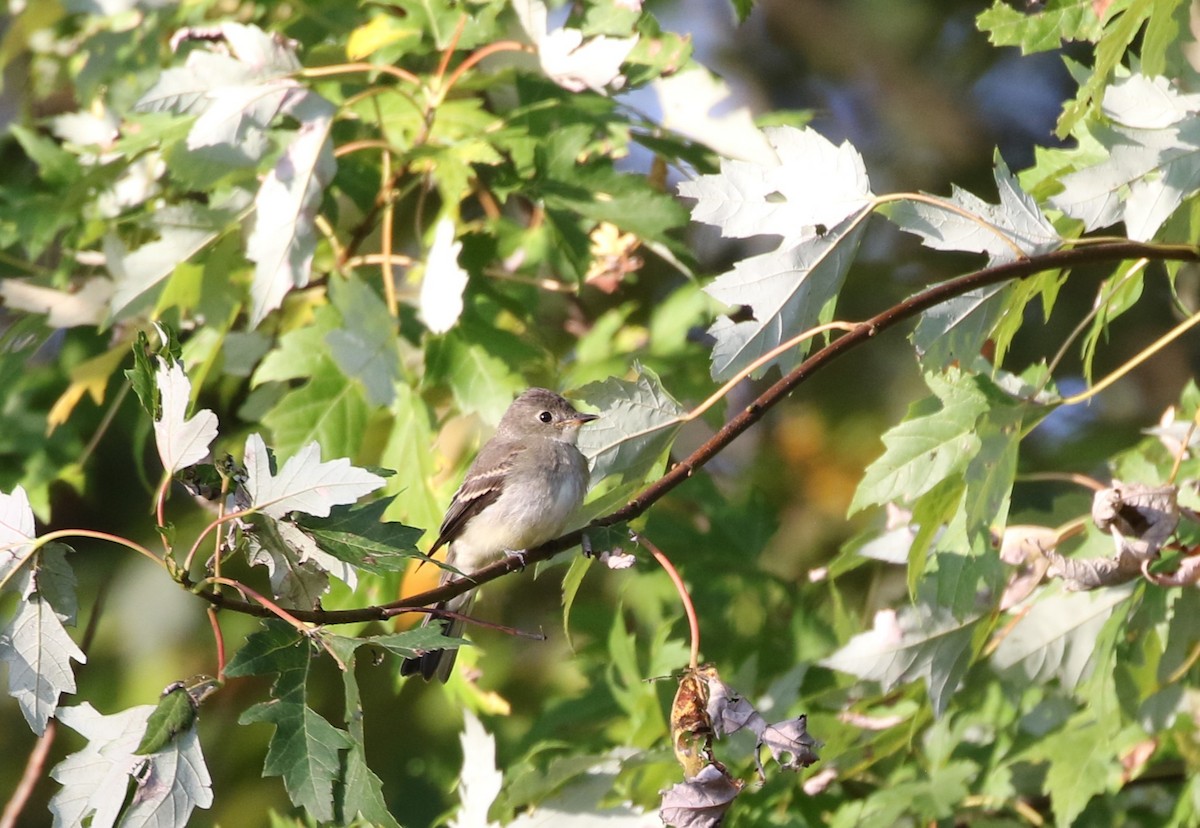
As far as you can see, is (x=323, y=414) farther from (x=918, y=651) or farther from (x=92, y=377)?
(x=918, y=651)

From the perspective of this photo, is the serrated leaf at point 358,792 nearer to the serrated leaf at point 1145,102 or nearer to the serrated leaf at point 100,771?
the serrated leaf at point 100,771

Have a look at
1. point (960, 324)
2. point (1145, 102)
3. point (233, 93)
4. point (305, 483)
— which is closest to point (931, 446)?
point (960, 324)

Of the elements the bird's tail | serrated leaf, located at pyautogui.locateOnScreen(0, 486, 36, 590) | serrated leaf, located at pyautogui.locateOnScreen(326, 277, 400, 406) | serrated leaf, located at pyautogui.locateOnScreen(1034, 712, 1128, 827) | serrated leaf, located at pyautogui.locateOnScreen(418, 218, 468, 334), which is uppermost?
serrated leaf, located at pyautogui.locateOnScreen(0, 486, 36, 590)

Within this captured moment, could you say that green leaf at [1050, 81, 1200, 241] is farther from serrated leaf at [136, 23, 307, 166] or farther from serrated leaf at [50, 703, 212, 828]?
serrated leaf at [136, 23, 307, 166]

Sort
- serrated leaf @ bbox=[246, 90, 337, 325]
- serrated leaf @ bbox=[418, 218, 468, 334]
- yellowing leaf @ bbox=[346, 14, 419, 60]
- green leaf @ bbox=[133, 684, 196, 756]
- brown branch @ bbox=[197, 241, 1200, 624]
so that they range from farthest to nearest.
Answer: yellowing leaf @ bbox=[346, 14, 419, 60], serrated leaf @ bbox=[418, 218, 468, 334], serrated leaf @ bbox=[246, 90, 337, 325], brown branch @ bbox=[197, 241, 1200, 624], green leaf @ bbox=[133, 684, 196, 756]

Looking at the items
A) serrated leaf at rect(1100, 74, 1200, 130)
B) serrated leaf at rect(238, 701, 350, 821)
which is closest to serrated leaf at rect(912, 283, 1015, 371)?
serrated leaf at rect(1100, 74, 1200, 130)

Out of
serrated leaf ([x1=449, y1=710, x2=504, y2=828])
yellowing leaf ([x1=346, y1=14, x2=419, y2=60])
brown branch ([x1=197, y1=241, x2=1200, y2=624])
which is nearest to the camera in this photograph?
brown branch ([x1=197, y1=241, x2=1200, y2=624])

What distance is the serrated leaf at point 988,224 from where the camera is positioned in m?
2.23

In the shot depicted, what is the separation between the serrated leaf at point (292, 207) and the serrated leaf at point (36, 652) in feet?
3.88

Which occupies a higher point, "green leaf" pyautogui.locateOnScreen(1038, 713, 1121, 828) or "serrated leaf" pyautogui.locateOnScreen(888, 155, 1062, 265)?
"serrated leaf" pyautogui.locateOnScreen(888, 155, 1062, 265)

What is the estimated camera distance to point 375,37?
3592mm

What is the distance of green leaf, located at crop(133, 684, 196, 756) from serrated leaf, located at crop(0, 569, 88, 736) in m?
0.16

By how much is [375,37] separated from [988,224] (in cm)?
201

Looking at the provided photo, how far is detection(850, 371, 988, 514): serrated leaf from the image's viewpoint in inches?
97.1
